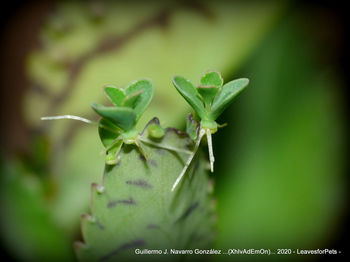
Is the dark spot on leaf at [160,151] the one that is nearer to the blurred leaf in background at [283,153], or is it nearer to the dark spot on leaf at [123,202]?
the dark spot on leaf at [123,202]

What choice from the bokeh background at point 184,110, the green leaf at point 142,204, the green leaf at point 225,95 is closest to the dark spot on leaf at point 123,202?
the green leaf at point 142,204

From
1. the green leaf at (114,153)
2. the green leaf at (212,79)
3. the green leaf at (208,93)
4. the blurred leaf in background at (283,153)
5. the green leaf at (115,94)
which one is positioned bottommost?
the blurred leaf in background at (283,153)

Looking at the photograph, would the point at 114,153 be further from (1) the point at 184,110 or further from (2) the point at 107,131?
(1) the point at 184,110

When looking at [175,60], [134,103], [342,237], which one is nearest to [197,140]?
[134,103]

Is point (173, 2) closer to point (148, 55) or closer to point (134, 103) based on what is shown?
point (148, 55)

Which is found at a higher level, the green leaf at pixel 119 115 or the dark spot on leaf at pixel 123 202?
the green leaf at pixel 119 115

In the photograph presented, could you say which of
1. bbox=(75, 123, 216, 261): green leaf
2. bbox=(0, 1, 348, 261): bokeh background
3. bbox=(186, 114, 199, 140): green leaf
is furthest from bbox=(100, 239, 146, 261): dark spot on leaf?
bbox=(0, 1, 348, 261): bokeh background

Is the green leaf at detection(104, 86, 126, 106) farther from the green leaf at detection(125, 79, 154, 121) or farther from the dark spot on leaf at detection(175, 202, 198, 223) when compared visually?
the dark spot on leaf at detection(175, 202, 198, 223)
